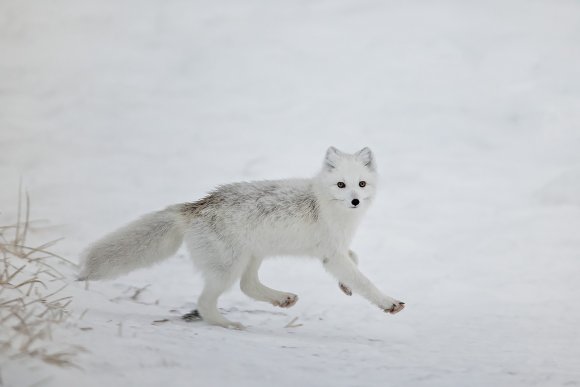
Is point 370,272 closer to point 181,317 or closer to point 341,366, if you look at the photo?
point 181,317

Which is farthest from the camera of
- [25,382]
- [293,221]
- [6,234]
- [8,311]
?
[6,234]

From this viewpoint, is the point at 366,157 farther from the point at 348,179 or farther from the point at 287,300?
the point at 287,300

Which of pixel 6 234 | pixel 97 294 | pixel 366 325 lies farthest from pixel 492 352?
pixel 6 234

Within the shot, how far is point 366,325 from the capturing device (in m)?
4.31

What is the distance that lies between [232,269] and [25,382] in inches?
65.6

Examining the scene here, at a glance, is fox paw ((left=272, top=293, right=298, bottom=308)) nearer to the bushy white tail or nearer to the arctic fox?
the arctic fox

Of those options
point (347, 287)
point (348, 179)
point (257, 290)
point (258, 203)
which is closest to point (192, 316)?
point (257, 290)

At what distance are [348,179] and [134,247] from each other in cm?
127

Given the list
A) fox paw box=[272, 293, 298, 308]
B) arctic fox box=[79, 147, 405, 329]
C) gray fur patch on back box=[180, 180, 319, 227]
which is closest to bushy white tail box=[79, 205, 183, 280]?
arctic fox box=[79, 147, 405, 329]

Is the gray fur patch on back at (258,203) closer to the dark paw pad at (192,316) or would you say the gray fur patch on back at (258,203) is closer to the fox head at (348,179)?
the fox head at (348,179)

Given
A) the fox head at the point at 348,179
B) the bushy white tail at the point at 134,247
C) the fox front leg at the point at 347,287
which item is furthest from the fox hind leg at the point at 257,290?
the fox head at the point at 348,179

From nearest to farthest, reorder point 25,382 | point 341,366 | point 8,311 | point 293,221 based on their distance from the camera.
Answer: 1. point 25,382
2. point 8,311
3. point 341,366
4. point 293,221

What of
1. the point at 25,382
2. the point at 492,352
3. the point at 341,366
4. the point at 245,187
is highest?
the point at 245,187

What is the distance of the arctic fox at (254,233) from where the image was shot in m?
3.91
